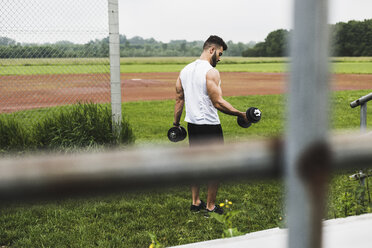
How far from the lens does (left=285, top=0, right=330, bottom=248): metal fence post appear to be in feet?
1.56

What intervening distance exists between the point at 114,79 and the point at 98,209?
1.79 meters

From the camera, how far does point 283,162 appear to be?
50 cm

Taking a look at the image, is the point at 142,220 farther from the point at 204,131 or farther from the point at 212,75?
the point at 212,75

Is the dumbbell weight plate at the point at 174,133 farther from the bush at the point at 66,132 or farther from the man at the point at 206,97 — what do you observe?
the bush at the point at 66,132

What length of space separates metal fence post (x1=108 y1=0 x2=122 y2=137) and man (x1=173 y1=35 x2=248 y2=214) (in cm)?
140

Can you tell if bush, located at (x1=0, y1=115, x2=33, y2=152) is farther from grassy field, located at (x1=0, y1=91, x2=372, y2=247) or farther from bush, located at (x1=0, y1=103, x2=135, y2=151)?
grassy field, located at (x1=0, y1=91, x2=372, y2=247)

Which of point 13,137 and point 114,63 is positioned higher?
point 114,63

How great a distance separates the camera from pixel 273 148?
1.63 feet

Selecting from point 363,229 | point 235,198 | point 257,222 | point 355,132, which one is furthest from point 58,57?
point 355,132

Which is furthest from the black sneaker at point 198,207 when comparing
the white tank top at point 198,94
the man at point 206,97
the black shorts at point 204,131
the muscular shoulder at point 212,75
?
the muscular shoulder at point 212,75

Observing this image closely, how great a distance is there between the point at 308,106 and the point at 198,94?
4.06 metres

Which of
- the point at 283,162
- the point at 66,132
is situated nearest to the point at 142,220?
the point at 66,132

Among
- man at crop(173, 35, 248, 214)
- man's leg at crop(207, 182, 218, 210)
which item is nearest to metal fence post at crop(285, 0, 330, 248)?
Answer: man at crop(173, 35, 248, 214)

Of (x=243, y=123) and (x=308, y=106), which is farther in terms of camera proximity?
(x=243, y=123)
